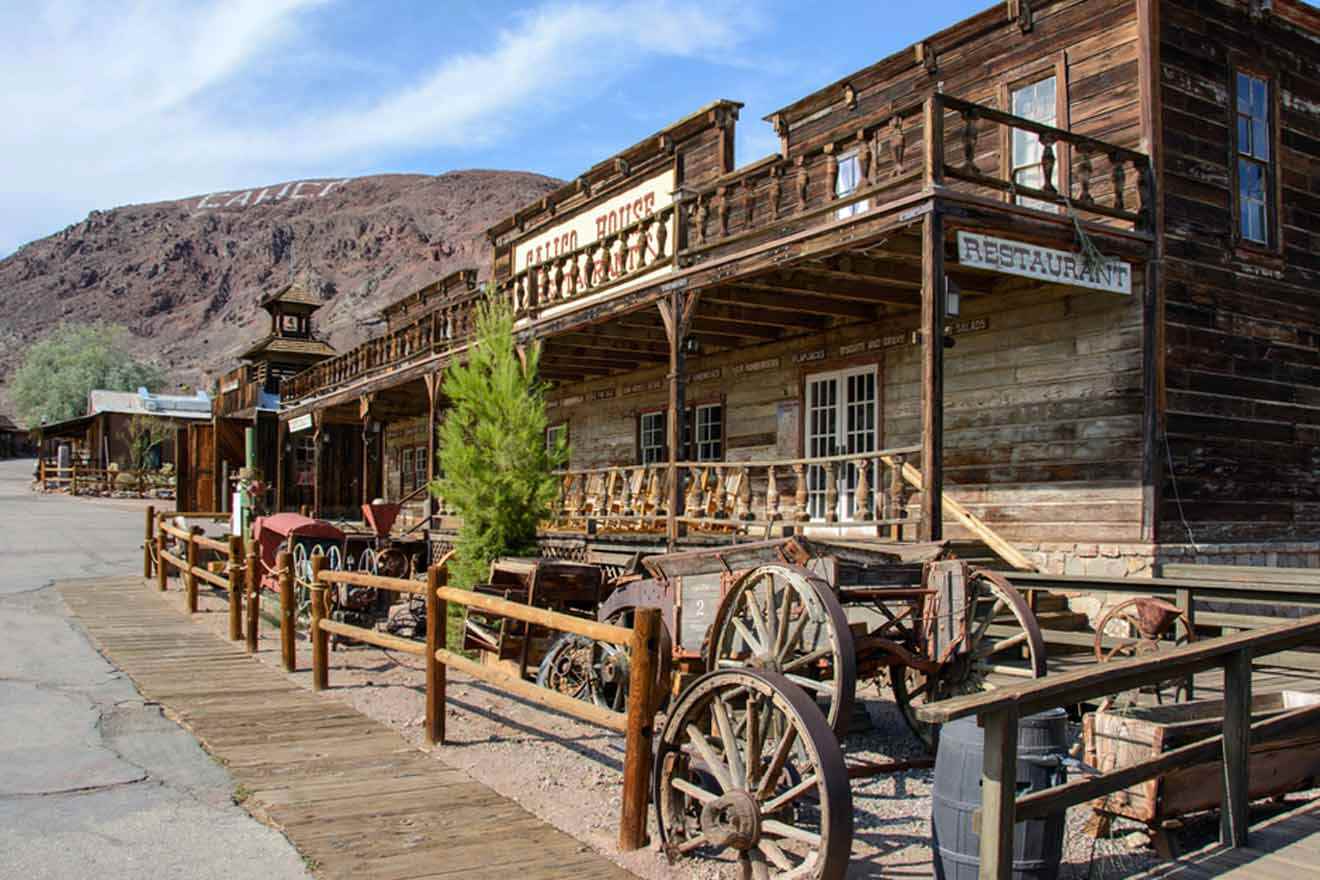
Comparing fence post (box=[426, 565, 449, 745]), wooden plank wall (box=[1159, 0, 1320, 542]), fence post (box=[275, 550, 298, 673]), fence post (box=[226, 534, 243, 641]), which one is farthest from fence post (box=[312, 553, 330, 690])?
wooden plank wall (box=[1159, 0, 1320, 542])

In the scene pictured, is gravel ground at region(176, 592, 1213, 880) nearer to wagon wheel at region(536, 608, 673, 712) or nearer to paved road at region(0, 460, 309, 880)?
wagon wheel at region(536, 608, 673, 712)

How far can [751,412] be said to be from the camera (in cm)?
1608

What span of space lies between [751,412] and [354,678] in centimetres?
797

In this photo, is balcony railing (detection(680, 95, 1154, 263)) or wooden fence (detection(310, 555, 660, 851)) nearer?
wooden fence (detection(310, 555, 660, 851))

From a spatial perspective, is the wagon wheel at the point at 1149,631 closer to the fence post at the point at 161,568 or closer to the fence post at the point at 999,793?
the fence post at the point at 999,793

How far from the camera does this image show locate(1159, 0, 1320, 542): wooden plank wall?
11086 millimetres

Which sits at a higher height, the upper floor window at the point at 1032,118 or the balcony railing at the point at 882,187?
the upper floor window at the point at 1032,118

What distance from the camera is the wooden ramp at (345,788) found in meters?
4.96

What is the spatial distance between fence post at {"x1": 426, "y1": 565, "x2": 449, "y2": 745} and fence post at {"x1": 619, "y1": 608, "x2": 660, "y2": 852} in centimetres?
238

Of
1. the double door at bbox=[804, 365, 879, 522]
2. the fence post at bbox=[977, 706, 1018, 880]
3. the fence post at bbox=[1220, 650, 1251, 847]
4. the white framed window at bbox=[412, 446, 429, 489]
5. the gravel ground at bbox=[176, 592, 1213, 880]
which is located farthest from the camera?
the white framed window at bbox=[412, 446, 429, 489]

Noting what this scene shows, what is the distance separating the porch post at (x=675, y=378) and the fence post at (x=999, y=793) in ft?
27.6

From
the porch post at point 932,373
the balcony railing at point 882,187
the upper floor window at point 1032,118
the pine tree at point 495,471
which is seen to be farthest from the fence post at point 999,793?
the upper floor window at point 1032,118

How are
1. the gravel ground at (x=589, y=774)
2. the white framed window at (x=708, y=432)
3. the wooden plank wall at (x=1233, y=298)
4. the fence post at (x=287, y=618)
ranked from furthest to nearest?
the white framed window at (x=708, y=432) → the wooden plank wall at (x=1233, y=298) → the fence post at (x=287, y=618) → the gravel ground at (x=589, y=774)

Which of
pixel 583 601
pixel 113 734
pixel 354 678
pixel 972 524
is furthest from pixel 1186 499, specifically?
pixel 113 734
